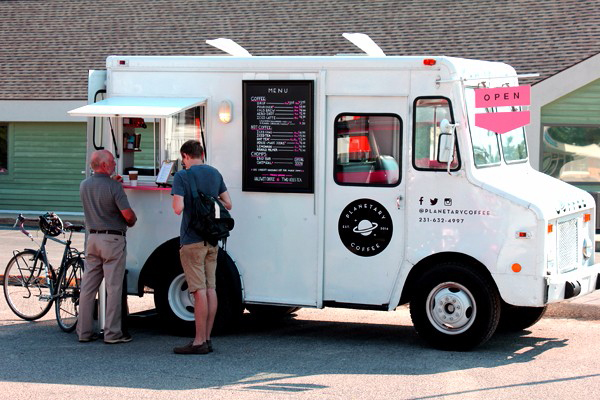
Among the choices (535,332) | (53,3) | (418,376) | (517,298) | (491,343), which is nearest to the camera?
(418,376)

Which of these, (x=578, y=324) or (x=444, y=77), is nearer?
(x=444, y=77)

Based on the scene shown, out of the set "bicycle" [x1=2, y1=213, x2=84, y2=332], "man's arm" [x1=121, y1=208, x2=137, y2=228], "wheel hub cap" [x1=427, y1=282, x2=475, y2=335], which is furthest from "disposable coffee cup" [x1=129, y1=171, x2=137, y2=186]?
"wheel hub cap" [x1=427, y1=282, x2=475, y2=335]

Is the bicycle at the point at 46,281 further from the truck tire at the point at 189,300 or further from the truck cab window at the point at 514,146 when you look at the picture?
the truck cab window at the point at 514,146

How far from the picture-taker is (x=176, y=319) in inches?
369

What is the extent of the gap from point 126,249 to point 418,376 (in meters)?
3.21

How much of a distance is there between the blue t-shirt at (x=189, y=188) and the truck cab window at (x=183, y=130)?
835 mm

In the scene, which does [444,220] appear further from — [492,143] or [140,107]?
[140,107]

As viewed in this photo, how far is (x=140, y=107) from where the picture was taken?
9.17 metres

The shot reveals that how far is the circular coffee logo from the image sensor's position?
28.9ft

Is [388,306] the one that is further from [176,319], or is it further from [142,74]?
[142,74]

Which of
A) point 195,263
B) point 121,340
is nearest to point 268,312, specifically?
point 121,340

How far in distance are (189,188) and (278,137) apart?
106 cm

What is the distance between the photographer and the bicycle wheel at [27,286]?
10.0m

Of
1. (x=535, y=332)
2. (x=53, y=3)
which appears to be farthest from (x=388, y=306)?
(x=53, y=3)
